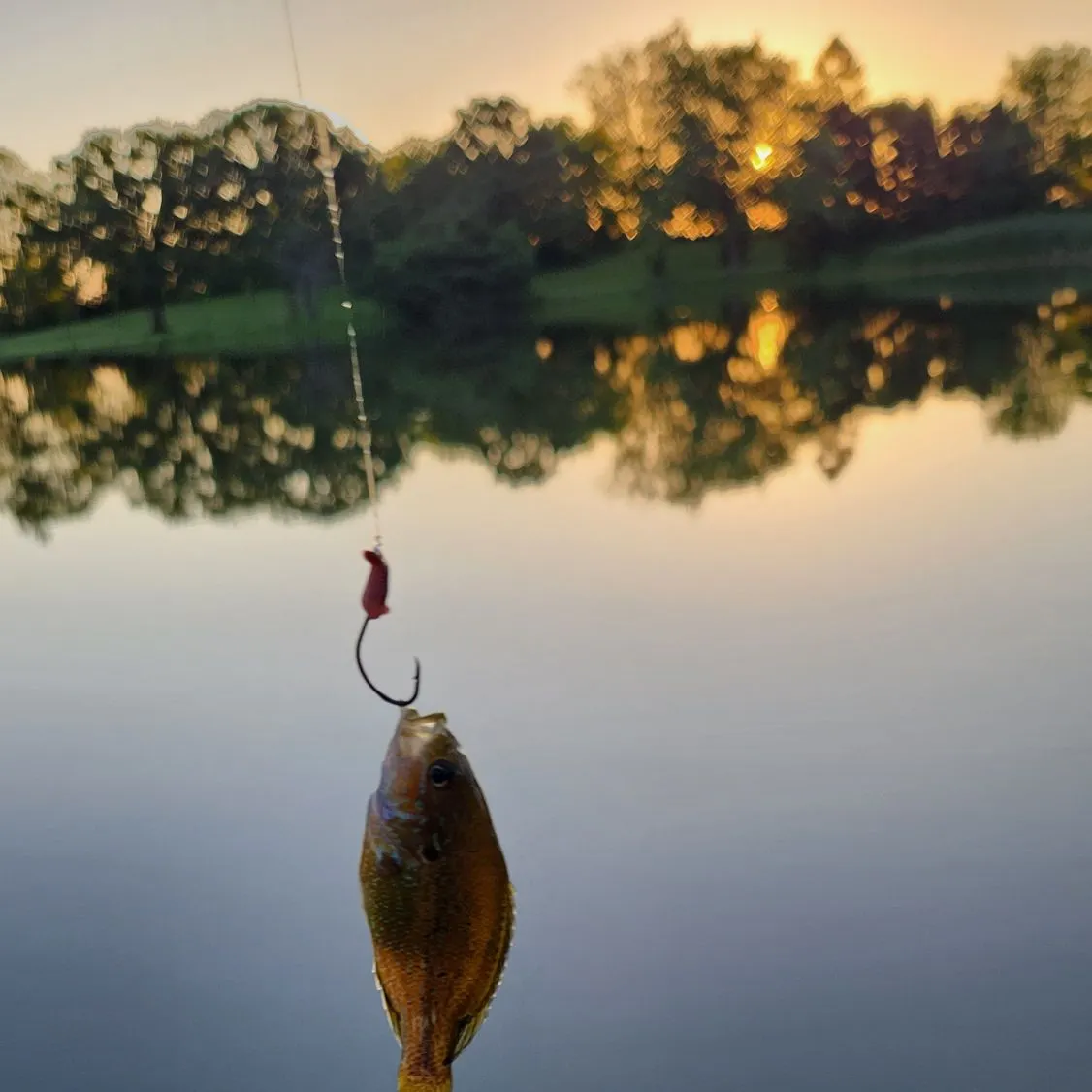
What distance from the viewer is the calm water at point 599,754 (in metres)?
3.57

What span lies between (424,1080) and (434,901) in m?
0.23

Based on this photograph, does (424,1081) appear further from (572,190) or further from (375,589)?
(572,190)

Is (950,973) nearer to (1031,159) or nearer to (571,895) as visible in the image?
(571,895)

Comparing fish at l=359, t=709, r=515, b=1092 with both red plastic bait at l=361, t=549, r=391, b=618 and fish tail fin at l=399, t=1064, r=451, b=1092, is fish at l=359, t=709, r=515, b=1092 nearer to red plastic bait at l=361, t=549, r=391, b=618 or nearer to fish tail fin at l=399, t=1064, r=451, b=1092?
fish tail fin at l=399, t=1064, r=451, b=1092

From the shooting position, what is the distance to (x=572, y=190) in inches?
846

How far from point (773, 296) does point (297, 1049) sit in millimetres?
22534

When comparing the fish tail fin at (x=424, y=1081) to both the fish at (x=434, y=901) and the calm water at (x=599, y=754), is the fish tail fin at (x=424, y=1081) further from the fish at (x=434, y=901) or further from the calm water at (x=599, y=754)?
the calm water at (x=599, y=754)

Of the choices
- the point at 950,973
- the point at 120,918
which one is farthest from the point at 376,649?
the point at 950,973

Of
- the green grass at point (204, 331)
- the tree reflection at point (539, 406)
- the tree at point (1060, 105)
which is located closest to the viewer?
the tree reflection at point (539, 406)

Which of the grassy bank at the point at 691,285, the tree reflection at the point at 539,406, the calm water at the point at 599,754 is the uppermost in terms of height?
the grassy bank at the point at 691,285

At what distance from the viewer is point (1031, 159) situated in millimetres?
22344

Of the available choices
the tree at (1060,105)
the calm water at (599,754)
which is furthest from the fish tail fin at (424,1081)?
the tree at (1060,105)

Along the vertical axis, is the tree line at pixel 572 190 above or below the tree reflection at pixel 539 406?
above

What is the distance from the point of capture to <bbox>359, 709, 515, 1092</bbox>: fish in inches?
58.3
